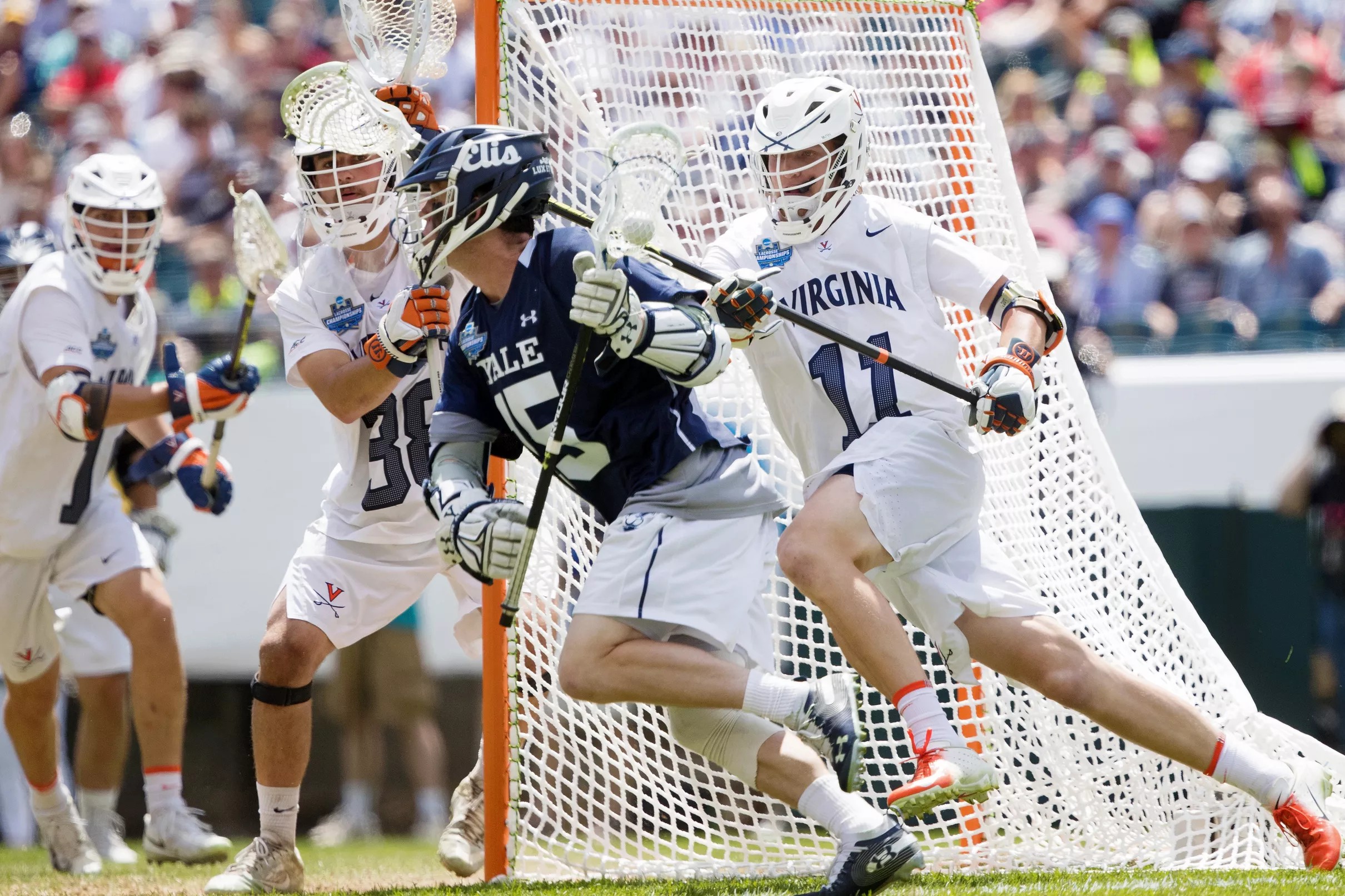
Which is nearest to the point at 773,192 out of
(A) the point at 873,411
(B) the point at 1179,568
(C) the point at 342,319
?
(A) the point at 873,411

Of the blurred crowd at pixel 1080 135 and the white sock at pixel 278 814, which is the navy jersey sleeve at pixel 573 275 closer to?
the white sock at pixel 278 814

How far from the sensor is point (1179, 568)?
7.12m

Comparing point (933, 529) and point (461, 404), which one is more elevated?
point (461, 404)

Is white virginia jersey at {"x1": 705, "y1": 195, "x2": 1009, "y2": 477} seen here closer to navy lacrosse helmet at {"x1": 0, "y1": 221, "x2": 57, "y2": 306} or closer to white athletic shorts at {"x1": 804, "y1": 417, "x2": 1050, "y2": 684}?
white athletic shorts at {"x1": 804, "y1": 417, "x2": 1050, "y2": 684}

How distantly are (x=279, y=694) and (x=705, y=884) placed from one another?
1.25 m

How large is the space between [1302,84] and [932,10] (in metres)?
4.22

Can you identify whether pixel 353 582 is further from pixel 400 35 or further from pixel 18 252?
pixel 18 252

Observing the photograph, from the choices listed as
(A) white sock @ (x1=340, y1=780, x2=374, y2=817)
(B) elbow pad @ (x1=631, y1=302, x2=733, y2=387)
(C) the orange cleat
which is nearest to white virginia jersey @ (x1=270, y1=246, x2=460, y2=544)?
(B) elbow pad @ (x1=631, y1=302, x2=733, y2=387)

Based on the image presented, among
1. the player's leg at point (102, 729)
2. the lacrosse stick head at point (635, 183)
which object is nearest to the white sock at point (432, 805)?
the player's leg at point (102, 729)

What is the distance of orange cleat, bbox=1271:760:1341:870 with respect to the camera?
12.6 ft

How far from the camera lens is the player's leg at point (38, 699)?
5.29 m

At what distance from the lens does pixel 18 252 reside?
A: 19.7 feet

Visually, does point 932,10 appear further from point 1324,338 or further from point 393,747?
point 393,747

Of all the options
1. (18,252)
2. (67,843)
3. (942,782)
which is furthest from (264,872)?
(18,252)
